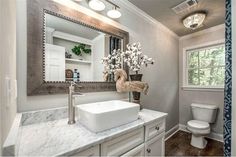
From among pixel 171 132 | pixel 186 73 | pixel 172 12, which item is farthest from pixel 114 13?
pixel 171 132

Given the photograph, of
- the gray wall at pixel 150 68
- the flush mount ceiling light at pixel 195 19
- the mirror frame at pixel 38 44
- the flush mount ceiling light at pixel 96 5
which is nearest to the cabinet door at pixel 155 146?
the gray wall at pixel 150 68

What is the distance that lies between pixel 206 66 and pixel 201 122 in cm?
120

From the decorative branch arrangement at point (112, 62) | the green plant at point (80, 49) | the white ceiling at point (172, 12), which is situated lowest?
the decorative branch arrangement at point (112, 62)

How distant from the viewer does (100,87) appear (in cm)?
146

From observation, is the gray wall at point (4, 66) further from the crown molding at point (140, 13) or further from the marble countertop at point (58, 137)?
the crown molding at point (140, 13)

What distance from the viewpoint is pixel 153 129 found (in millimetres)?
1216

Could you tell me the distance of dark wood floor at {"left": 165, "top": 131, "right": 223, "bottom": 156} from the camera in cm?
208

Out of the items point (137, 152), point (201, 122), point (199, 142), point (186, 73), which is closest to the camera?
point (137, 152)

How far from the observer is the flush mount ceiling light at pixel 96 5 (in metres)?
1.34

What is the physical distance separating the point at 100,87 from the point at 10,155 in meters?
1.01

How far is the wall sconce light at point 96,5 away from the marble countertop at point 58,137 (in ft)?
3.83

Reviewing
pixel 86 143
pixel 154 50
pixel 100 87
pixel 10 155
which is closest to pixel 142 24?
pixel 154 50

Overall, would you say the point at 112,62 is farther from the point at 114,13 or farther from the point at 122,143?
the point at 122,143

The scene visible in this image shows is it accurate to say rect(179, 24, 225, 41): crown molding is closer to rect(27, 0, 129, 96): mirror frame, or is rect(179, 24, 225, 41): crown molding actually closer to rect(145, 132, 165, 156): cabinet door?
rect(145, 132, 165, 156): cabinet door
